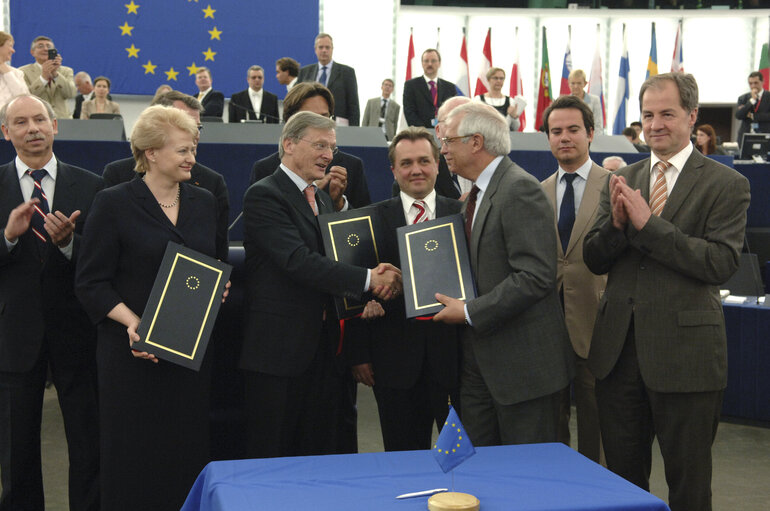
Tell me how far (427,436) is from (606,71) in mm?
13927

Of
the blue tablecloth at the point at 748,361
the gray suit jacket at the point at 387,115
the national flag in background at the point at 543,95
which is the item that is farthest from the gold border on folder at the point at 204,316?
the national flag in background at the point at 543,95

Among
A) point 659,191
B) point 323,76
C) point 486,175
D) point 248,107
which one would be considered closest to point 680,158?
point 659,191

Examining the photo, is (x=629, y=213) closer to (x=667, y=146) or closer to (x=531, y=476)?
(x=667, y=146)

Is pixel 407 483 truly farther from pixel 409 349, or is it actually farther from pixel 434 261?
pixel 409 349

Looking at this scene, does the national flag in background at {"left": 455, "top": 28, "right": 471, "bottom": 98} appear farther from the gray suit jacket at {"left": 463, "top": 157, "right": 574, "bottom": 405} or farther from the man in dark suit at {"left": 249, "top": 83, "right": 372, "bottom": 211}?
the gray suit jacket at {"left": 463, "top": 157, "right": 574, "bottom": 405}

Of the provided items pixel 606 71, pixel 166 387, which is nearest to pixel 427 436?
pixel 166 387

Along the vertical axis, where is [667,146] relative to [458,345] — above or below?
above

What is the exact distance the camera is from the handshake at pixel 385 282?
2732 mm

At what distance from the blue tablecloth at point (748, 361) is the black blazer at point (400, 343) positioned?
93.4 inches

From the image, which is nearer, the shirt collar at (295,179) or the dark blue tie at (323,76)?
the shirt collar at (295,179)

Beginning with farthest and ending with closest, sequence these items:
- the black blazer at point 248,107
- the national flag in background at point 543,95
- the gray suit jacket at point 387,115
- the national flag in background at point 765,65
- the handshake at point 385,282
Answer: the national flag in background at point 765,65
the national flag in background at point 543,95
the gray suit jacket at point 387,115
the black blazer at point 248,107
the handshake at point 385,282

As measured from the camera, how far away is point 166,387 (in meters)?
2.69

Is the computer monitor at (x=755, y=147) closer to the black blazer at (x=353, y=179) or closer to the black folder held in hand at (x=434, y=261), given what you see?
the black blazer at (x=353, y=179)

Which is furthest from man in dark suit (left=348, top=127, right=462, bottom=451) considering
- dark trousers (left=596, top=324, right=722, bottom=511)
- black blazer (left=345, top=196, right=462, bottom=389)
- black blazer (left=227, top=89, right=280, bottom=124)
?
black blazer (left=227, top=89, right=280, bottom=124)
